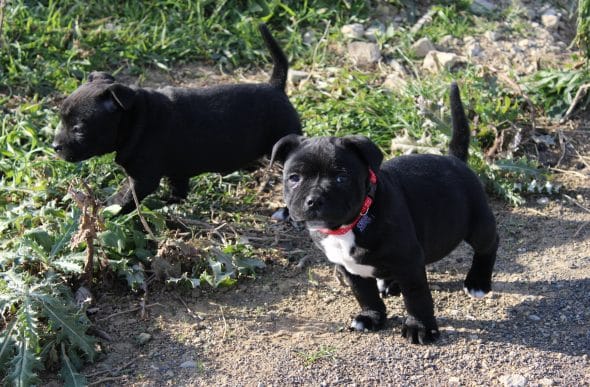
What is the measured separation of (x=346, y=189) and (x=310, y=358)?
1065 millimetres

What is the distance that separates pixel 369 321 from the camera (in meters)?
5.33

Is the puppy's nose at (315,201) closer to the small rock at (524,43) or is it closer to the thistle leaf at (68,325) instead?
the thistle leaf at (68,325)

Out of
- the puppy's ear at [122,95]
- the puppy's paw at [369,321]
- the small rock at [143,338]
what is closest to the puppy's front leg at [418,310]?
the puppy's paw at [369,321]

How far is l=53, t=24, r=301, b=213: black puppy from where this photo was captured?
6227mm

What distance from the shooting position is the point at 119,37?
29.6 ft

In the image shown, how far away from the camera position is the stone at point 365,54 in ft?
28.9

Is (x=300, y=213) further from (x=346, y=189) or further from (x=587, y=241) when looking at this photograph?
(x=587, y=241)

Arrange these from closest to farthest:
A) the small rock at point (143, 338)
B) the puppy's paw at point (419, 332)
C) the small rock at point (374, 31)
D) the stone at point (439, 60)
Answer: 1. the puppy's paw at point (419, 332)
2. the small rock at point (143, 338)
3. the stone at point (439, 60)
4. the small rock at point (374, 31)

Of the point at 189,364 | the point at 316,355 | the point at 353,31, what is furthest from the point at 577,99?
the point at 189,364

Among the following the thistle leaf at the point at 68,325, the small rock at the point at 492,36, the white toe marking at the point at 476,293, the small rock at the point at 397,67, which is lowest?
the white toe marking at the point at 476,293

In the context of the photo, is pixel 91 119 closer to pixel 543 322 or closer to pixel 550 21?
pixel 543 322

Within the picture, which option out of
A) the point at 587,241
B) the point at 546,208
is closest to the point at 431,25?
the point at 546,208

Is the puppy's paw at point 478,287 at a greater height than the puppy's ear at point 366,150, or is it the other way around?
the puppy's ear at point 366,150

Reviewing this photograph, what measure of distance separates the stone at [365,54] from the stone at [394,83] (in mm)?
366
